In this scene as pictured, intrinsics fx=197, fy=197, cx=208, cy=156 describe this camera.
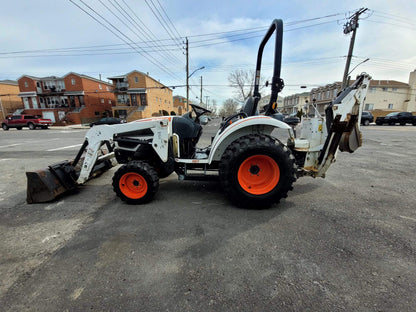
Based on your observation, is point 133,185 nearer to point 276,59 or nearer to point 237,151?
point 237,151

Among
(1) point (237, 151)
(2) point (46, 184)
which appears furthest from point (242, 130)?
(2) point (46, 184)

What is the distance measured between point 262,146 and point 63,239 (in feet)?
8.92

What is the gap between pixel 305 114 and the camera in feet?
13.4

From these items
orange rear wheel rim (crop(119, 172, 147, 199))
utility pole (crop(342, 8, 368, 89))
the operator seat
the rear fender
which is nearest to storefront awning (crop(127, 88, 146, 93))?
utility pole (crop(342, 8, 368, 89))

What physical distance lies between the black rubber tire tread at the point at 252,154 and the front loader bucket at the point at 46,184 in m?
2.70

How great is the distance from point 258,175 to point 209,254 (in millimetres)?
1458

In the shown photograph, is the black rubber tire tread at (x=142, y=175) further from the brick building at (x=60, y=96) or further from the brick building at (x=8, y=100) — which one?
the brick building at (x=8, y=100)

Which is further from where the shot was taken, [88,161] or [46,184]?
[88,161]

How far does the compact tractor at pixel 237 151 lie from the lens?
9.22 ft

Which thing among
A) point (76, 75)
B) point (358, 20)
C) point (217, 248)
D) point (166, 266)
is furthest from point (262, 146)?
point (76, 75)

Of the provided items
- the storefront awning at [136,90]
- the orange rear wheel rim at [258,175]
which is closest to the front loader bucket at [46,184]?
the orange rear wheel rim at [258,175]

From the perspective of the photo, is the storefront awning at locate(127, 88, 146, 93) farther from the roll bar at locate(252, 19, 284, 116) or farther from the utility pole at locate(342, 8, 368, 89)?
the roll bar at locate(252, 19, 284, 116)

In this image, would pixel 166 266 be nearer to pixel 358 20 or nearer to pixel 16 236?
pixel 16 236

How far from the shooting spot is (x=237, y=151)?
9.02 feet
